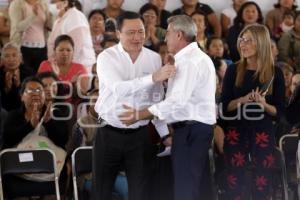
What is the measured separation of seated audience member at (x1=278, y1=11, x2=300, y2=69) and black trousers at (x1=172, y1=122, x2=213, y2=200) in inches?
131

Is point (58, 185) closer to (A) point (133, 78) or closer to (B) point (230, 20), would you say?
(A) point (133, 78)

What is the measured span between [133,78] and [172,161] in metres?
0.62

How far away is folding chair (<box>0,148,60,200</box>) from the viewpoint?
5043mm

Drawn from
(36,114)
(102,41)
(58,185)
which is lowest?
(58,185)

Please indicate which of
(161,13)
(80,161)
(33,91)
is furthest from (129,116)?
(161,13)

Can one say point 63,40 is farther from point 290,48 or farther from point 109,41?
point 290,48

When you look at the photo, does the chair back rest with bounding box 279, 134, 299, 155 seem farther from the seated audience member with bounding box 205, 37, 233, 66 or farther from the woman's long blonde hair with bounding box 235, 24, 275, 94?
the seated audience member with bounding box 205, 37, 233, 66

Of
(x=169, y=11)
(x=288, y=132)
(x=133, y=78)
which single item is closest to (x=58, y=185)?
(x=133, y=78)

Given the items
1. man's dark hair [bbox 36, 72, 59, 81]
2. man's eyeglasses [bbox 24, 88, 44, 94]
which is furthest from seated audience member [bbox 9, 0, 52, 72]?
man's eyeglasses [bbox 24, 88, 44, 94]

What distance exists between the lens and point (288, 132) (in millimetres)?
5867

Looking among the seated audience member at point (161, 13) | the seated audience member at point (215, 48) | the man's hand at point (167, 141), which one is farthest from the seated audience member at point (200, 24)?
the man's hand at point (167, 141)

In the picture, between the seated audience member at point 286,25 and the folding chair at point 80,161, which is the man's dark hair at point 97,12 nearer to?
the seated audience member at point 286,25

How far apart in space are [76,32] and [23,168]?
7.29 feet

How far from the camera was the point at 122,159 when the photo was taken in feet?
15.5
